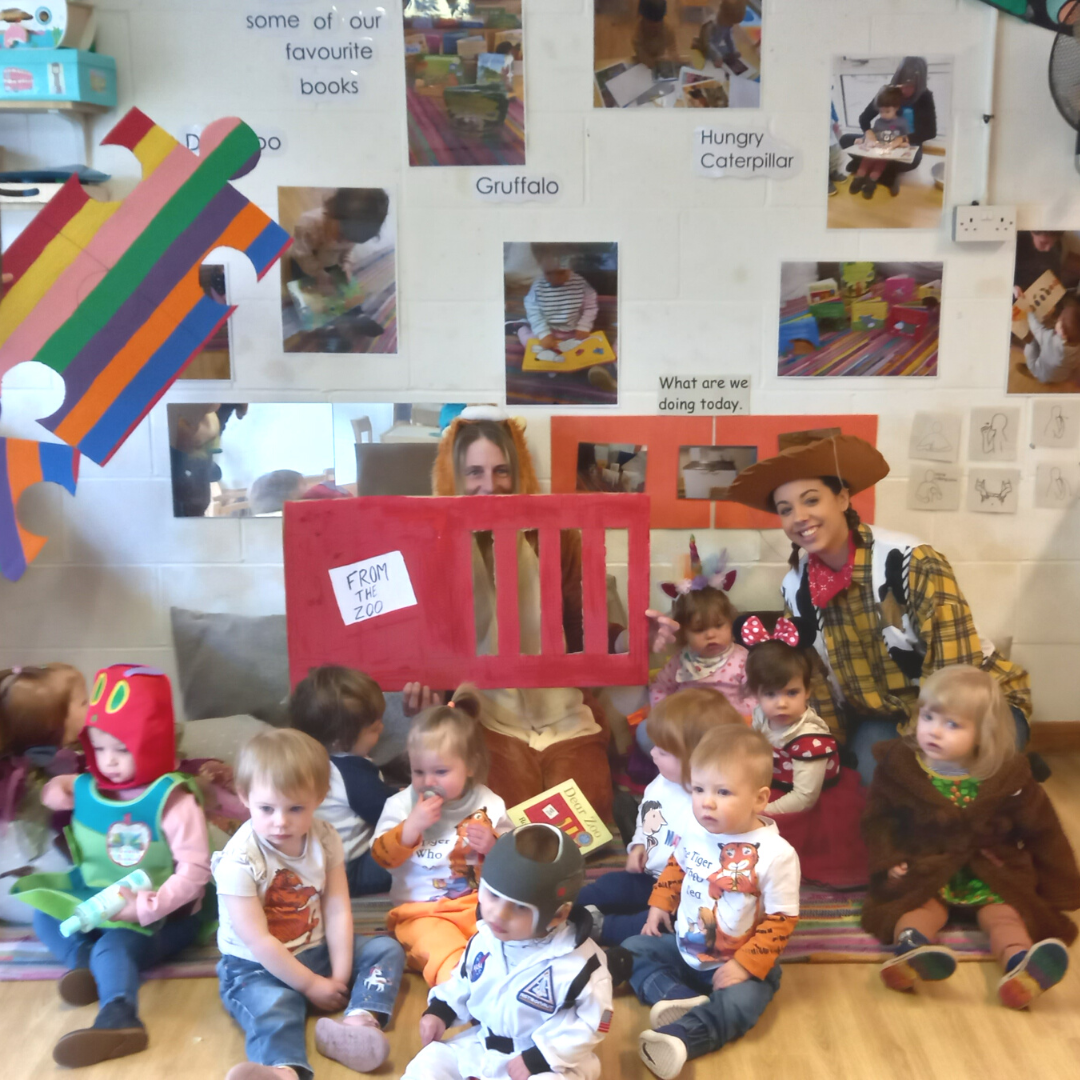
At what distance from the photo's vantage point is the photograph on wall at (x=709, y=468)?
10.1 ft

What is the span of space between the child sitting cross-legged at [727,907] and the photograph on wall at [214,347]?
5.87 feet

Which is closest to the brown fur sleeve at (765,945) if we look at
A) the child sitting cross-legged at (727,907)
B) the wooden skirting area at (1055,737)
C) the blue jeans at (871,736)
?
the child sitting cross-legged at (727,907)

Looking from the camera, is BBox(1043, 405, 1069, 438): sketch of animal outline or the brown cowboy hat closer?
the brown cowboy hat

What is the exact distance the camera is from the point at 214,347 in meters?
3.03

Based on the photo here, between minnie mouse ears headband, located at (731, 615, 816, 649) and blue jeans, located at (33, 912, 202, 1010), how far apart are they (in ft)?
4.78

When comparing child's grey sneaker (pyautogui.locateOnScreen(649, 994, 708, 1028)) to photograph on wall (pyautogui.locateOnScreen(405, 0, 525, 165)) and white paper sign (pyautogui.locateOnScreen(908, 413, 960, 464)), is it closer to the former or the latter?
white paper sign (pyautogui.locateOnScreen(908, 413, 960, 464))

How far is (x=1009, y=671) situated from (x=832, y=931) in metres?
0.85

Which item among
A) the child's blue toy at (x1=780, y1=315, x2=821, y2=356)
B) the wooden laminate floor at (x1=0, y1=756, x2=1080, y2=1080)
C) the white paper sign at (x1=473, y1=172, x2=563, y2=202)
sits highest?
the white paper sign at (x1=473, y1=172, x2=563, y2=202)

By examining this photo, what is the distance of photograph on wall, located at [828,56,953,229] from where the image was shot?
2896mm

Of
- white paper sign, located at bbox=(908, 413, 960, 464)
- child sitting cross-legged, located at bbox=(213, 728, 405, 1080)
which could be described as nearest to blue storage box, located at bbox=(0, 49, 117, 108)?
child sitting cross-legged, located at bbox=(213, 728, 405, 1080)

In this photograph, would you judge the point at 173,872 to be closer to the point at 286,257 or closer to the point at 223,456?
the point at 223,456

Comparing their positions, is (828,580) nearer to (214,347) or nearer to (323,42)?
(214,347)

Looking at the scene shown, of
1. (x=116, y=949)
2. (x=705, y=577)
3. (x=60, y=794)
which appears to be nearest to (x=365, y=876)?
(x=116, y=949)

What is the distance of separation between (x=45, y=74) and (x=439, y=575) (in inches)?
62.7
